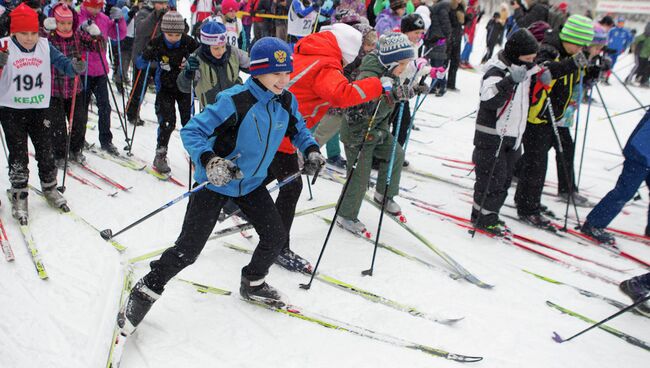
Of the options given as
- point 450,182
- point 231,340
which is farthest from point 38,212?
point 450,182

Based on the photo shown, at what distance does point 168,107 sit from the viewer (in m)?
5.97

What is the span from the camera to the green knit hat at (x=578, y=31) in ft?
16.5

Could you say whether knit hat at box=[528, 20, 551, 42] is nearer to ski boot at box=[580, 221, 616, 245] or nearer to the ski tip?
ski boot at box=[580, 221, 616, 245]

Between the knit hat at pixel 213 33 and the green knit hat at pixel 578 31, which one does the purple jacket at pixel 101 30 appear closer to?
the knit hat at pixel 213 33

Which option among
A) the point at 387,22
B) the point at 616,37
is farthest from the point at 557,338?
the point at 616,37

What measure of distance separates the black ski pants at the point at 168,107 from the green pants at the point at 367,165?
2.24 meters

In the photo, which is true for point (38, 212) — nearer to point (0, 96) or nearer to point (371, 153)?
point (0, 96)

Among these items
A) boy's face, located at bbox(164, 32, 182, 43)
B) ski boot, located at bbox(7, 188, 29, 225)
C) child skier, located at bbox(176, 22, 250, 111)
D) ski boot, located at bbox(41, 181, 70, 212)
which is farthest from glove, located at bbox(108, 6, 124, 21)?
ski boot, located at bbox(7, 188, 29, 225)

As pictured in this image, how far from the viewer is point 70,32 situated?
5.49 m

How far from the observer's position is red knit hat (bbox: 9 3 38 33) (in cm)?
428

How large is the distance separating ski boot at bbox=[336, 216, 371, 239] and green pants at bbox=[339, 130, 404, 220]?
47mm

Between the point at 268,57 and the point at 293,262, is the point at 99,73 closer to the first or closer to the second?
the point at 293,262

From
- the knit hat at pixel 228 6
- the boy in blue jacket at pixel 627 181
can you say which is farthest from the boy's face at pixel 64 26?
the boy in blue jacket at pixel 627 181

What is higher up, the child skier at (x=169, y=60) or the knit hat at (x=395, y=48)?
the knit hat at (x=395, y=48)
